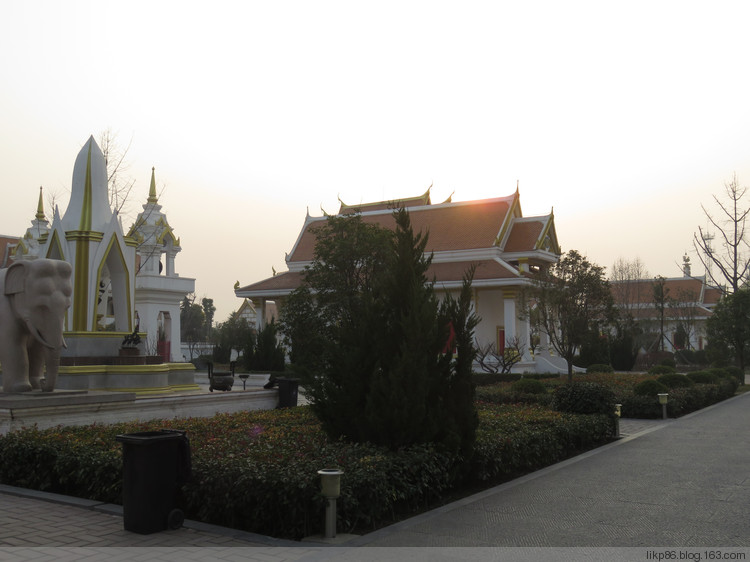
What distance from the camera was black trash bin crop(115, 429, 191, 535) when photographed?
582cm

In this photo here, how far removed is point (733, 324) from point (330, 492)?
96.4 feet

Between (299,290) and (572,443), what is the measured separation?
797 cm

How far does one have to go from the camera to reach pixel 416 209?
41.2m

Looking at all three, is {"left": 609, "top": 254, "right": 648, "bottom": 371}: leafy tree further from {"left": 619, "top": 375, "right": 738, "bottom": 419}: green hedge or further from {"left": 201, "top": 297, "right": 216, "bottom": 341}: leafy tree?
{"left": 201, "top": 297, "right": 216, "bottom": 341}: leafy tree

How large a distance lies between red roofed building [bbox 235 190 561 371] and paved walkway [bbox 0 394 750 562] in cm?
2416

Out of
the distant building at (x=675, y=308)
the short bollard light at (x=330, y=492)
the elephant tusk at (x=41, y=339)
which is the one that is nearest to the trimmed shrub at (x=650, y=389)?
the short bollard light at (x=330, y=492)

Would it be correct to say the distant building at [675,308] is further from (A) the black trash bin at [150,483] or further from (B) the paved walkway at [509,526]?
(A) the black trash bin at [150,483]

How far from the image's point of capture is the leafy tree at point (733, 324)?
98.2 ft

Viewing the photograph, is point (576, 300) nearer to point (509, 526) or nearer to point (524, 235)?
point (509, 526)

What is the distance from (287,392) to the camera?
1512 cm

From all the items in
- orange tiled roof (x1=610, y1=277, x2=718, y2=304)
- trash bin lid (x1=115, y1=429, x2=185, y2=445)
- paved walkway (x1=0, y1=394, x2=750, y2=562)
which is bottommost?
paved walkway (x1=0, y1=394, x2=750, y2=562)

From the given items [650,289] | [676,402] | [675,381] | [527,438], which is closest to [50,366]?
[527,438]

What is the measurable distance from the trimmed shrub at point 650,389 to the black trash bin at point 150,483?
14.2 m

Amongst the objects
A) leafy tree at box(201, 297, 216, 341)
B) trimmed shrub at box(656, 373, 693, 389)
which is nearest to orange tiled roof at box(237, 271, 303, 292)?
trimmed shrub at box(656, 373, 693, 389)
